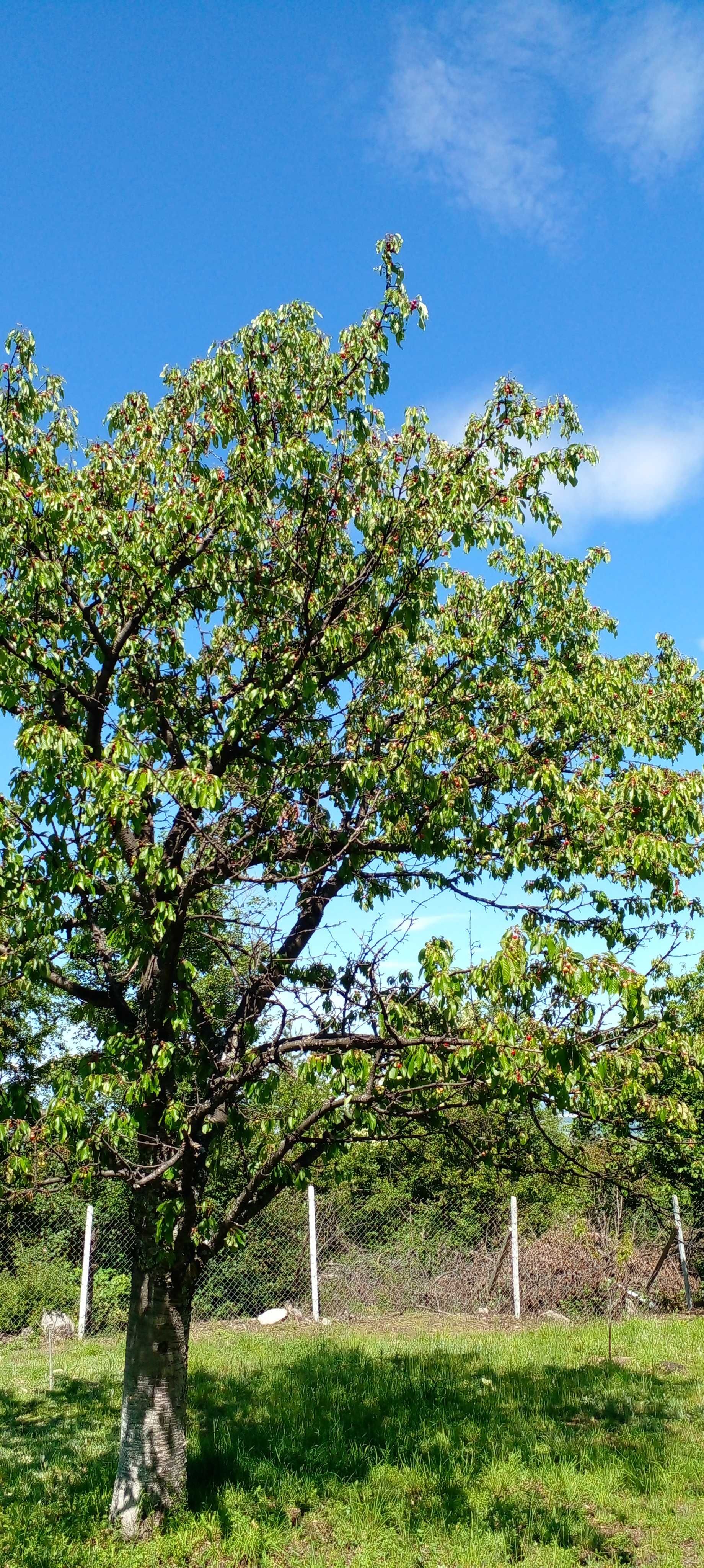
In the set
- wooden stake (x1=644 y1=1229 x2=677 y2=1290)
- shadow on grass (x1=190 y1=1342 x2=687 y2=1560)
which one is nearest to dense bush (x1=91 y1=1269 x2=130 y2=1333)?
shadow on grass (x1=190 y1=1342 x2=687 y2=1560)

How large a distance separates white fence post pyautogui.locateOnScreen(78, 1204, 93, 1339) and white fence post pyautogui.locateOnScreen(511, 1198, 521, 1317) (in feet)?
17.0

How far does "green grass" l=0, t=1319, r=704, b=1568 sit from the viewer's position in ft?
18.2

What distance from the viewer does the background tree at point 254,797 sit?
5.34 meters

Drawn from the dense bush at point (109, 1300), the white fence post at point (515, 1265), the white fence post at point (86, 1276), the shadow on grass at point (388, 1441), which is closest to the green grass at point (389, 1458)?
the shadow on grass at point (388, 1441)

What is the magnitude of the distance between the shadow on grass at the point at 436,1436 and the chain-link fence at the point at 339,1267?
10.1 ft

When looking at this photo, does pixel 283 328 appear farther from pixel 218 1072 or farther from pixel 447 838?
pixel 218 1072

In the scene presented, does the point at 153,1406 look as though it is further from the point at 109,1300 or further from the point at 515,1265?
the point at 515,1265

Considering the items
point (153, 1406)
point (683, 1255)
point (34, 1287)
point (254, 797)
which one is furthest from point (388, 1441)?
point (683, 1255)

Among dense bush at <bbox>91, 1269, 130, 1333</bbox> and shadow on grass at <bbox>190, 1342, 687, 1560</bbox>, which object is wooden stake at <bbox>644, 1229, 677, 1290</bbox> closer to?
shadow on grass at <bbox>190, 1342, 687, 1560</bbox>

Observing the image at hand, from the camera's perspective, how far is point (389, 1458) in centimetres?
680

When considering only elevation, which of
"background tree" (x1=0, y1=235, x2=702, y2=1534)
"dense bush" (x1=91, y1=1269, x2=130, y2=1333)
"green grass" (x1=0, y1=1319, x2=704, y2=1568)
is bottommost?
"green grass" (x1=0, y1=1319, x2=704, y2=1568)

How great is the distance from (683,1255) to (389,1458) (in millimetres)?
7750

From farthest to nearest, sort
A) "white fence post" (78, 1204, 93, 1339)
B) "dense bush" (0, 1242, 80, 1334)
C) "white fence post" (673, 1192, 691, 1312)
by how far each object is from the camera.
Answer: "white fence post" (673, 1192, 691, 1312) → "dense bush" (0, 1242, 80, 1334) → "white fence post" (78, 1204, 93, 1339)

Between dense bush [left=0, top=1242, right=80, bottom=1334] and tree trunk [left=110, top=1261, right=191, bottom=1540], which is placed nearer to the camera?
tree trunk [left=110, top=1261, right=191, bottom=1540]
